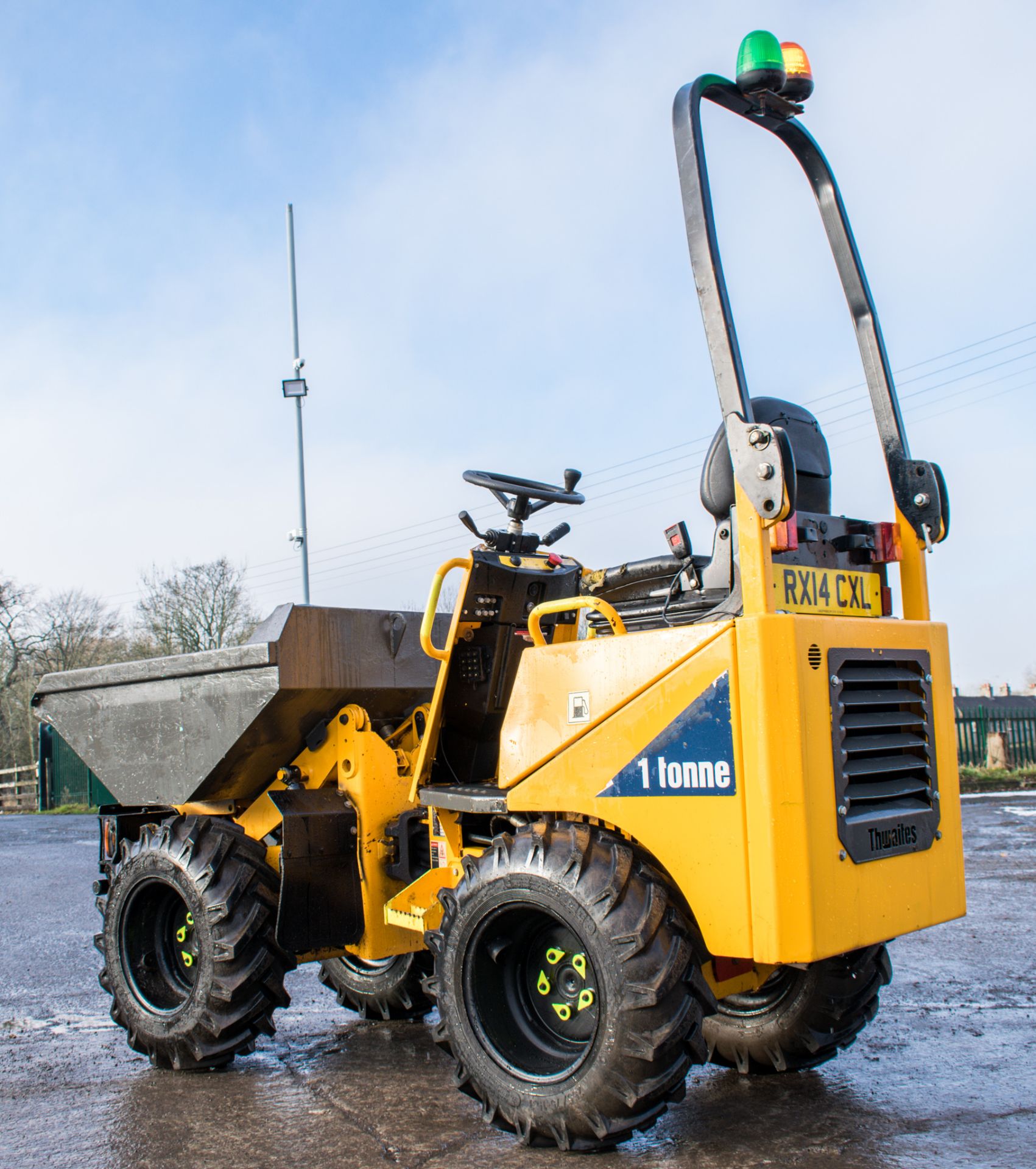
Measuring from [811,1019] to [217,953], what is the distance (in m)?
2.29

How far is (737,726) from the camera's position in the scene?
3158 millimetres

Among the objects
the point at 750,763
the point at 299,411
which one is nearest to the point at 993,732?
the point at 299,411

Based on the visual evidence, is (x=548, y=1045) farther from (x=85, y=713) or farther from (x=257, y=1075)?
(x=85, y=713)

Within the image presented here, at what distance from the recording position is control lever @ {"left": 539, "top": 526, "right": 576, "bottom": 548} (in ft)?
15.3

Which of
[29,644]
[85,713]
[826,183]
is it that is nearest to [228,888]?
[85,713]

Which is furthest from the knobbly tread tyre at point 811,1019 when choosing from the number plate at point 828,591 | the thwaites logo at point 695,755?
the number plate at point 828,591

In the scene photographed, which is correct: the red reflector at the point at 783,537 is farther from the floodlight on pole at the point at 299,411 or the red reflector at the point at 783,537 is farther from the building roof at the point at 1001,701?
the building roof at the point at 1001,701

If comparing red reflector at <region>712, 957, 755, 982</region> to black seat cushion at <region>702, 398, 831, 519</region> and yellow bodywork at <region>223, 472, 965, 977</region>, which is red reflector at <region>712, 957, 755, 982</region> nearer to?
yellow bodywork at <region>223, 472, 965, 977</region>

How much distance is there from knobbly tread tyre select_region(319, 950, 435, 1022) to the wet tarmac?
9 centimetres

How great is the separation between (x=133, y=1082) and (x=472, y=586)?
236 cm

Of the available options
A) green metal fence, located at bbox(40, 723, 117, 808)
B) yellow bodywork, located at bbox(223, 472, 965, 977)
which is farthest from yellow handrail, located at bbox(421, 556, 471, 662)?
green metal fence, located at bbox(40, 723, 117, 808)

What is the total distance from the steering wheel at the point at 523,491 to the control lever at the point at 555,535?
4.8 inches

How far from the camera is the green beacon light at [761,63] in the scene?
3.54 metres

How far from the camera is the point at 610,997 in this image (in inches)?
126
